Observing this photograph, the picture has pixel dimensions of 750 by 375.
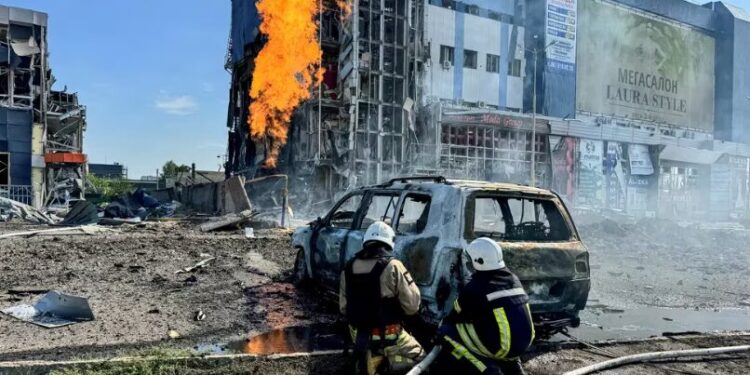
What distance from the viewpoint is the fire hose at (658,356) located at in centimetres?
467

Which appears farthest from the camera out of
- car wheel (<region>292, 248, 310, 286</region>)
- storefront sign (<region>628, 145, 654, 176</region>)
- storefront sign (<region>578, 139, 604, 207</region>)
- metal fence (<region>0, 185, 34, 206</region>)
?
storefront sign (<region>628, 145, 654, 176</region>)

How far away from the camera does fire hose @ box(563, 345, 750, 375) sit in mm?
4672

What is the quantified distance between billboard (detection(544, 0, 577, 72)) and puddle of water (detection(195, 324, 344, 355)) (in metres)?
37.7

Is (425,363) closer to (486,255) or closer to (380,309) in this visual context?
(380,309)

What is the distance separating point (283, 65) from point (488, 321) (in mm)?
22540

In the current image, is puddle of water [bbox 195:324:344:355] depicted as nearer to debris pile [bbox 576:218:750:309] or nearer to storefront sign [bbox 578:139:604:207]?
debris pile [bbox 576:218:750:309]

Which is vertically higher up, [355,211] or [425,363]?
[355,211]

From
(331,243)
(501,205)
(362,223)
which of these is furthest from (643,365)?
(331,243)

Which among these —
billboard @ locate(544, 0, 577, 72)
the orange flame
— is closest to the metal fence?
the orange flame

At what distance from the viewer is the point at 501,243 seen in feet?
16.4

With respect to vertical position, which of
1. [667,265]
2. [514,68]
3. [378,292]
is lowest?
[667,265]

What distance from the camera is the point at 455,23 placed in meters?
36.9

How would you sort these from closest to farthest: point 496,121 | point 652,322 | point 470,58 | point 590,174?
point 652,322, point 496,121, point 590,174, point 470,58

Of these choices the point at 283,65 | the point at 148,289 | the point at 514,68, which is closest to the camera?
the point at 148,289
